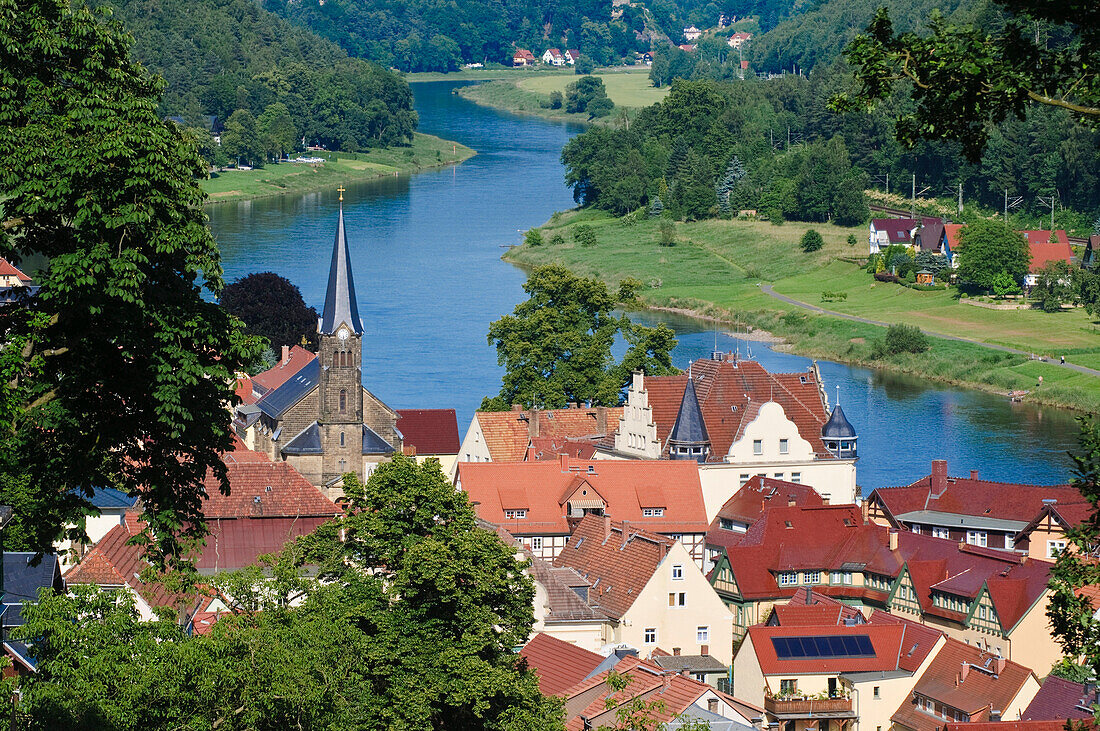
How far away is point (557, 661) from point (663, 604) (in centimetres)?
694

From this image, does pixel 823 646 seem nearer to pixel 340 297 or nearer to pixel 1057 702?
pixel 1057 702

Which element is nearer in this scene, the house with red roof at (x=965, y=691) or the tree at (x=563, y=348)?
the house with red roof at (x=965, y=691)

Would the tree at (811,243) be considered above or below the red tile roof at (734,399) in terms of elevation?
below

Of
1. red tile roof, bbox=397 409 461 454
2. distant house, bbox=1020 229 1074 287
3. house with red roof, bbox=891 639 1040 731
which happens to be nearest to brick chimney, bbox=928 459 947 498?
house with red roof, bbox=891 639 1040 731

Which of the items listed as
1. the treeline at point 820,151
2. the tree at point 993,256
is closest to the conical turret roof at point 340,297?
the treeline at point 820,151

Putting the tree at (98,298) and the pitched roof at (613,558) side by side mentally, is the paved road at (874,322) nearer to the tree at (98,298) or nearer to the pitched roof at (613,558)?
the pitched roof at (613,558)

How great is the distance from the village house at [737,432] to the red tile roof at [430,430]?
7541 mm

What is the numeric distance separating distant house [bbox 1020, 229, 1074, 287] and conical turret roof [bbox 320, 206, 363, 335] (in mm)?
66117

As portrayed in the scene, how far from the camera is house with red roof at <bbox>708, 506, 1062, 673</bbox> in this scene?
51406 millimetres

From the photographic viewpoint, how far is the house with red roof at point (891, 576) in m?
51.4

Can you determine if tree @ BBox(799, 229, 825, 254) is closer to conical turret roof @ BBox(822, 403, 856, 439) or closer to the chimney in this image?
the chimney

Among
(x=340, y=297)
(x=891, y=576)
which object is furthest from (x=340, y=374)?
(x=891, y=576)

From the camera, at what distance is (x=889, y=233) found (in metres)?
137

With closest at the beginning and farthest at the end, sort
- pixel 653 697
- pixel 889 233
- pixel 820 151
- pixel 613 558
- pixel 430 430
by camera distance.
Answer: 1. pixel 653 697
2. pixel 613 558
3. pixel 430 430
4. pixel 889 233
5. pixel 820 151
